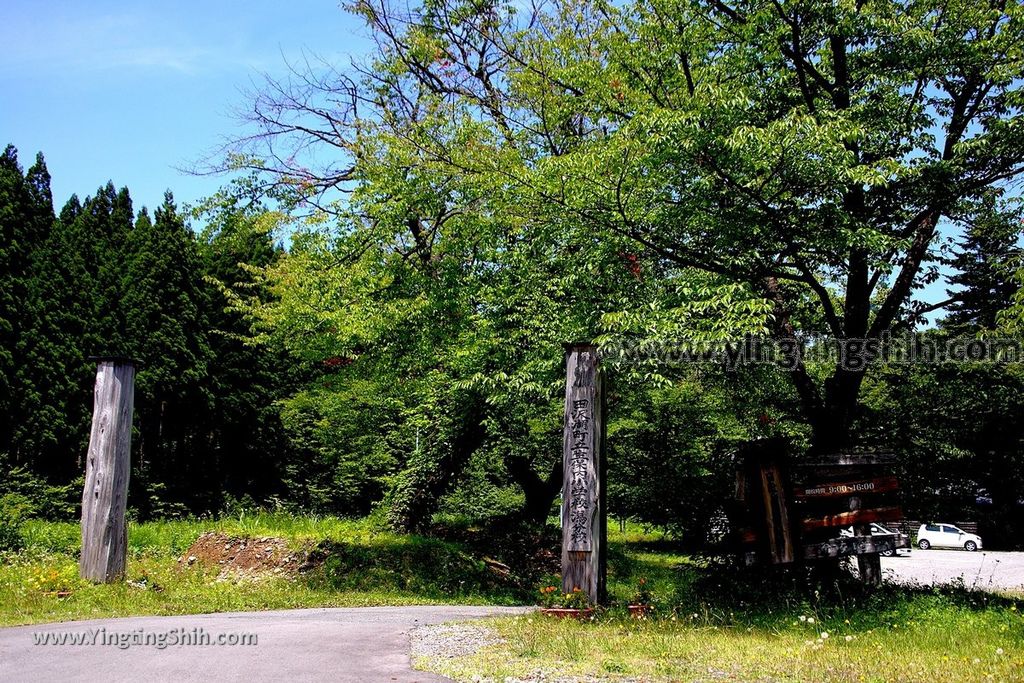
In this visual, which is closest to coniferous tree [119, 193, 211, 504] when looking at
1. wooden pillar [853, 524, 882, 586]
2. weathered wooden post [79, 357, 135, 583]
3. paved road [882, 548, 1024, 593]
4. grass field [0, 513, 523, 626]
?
grass field [0, 513, 523, 626]

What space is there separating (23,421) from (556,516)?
1638cm

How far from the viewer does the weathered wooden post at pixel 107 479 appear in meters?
12.0

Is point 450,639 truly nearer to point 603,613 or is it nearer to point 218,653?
→ point 603,613

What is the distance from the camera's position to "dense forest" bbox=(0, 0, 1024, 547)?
38.6 ft

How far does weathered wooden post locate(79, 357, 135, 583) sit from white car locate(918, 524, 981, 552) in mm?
34441

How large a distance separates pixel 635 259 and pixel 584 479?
4379mm

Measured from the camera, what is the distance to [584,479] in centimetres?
1020

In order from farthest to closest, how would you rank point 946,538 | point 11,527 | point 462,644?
point 946,538 < point 11,527 < point 462,644

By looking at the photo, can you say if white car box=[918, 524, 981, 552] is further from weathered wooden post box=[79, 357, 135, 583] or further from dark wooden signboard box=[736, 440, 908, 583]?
weathered wooden post box=[79, 357, 135, 583]

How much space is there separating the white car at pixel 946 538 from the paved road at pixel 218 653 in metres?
33.3

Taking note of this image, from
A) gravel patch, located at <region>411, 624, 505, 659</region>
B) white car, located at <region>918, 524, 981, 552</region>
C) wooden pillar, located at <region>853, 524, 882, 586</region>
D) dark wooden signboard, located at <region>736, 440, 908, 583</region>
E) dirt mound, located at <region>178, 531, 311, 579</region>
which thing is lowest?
white car, located at <region>918, 524, 981, 552</region>

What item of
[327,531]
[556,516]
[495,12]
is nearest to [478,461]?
[327,531]

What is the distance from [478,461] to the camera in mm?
21875

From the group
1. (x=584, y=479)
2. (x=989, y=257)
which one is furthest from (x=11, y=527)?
(x=989, y=257)
